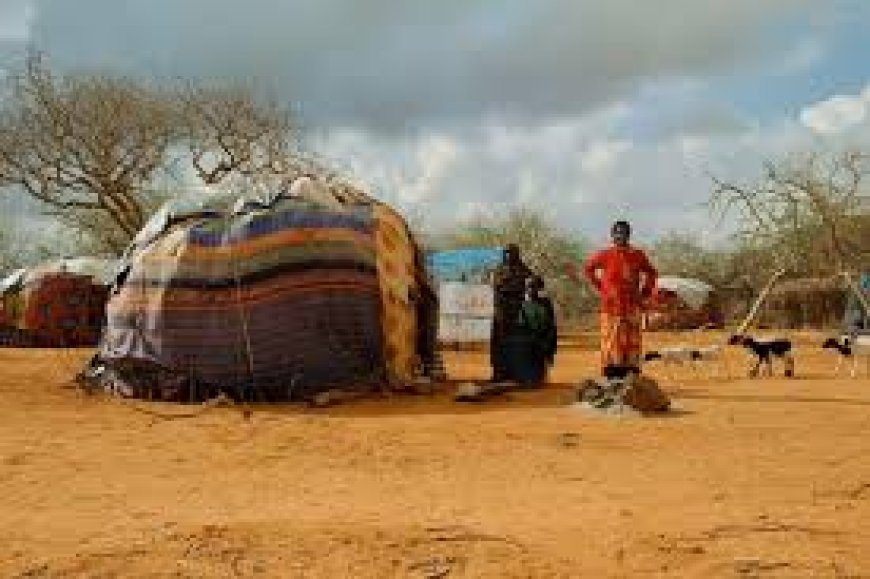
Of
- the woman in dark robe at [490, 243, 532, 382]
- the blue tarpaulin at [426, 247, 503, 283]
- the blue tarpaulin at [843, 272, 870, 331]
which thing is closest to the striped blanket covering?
the woman in dark robe at [490, 243, 532, 382]

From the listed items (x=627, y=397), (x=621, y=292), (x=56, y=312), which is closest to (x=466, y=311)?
(x=56, y=312)

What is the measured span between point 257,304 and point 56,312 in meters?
12.2

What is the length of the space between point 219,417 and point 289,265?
200 centimetres

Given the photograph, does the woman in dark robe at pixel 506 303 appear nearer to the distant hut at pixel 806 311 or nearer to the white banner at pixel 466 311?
the white banner at pixel 466 311

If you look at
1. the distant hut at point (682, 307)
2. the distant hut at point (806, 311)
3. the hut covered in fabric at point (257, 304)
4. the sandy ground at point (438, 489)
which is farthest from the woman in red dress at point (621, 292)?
the distant hut at point (682, 307)

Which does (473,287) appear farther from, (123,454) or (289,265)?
(123,454)

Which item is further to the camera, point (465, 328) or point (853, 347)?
point (465, 328)

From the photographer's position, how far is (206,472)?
8.47m

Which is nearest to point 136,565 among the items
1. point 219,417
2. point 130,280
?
point 219,417

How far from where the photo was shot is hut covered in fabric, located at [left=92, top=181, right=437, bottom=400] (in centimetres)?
1283

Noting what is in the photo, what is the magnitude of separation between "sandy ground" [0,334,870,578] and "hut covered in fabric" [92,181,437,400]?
0.64 metres

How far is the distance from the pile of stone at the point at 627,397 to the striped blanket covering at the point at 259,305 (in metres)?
2.65

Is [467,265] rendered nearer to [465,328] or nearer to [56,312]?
[465,328]

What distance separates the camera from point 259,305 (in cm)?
1280
